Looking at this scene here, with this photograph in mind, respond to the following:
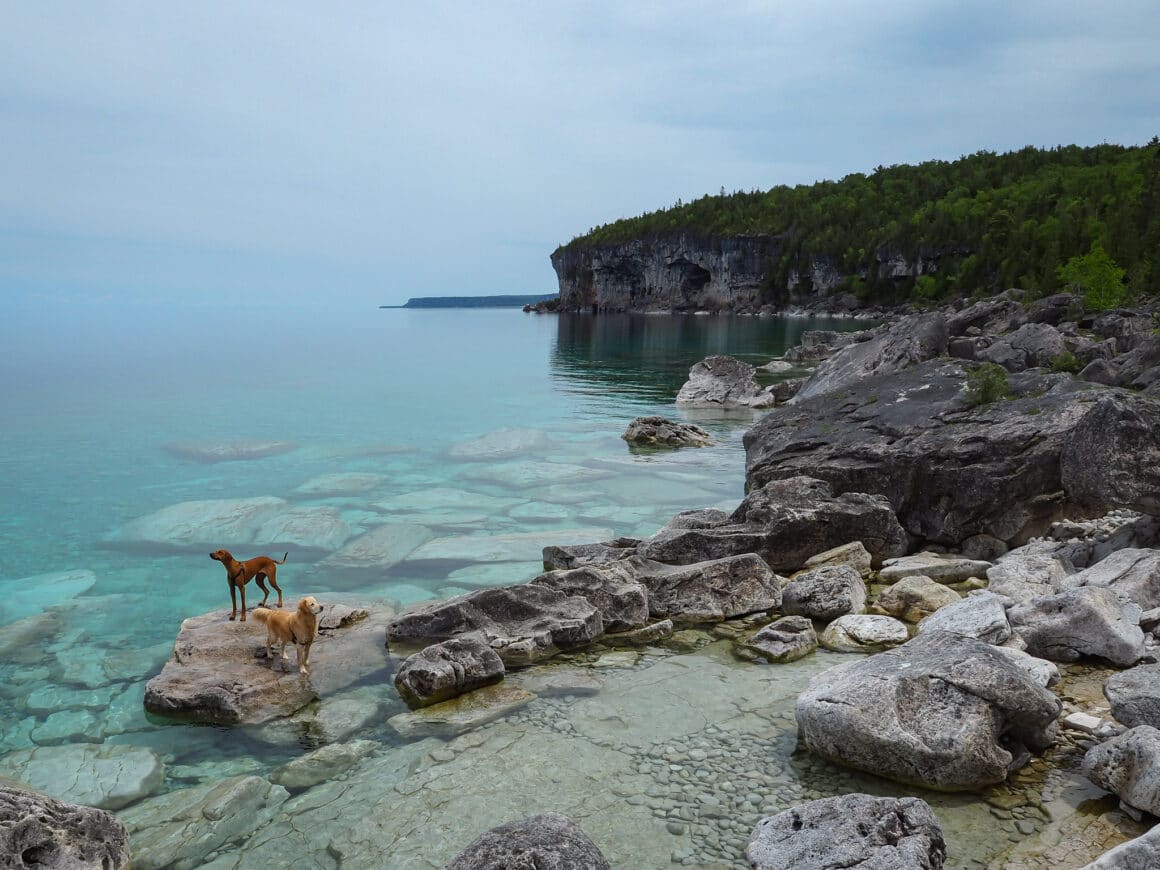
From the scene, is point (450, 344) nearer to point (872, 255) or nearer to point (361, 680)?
point (872, 255)

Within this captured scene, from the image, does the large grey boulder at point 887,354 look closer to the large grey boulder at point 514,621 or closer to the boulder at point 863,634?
the boulder at point 863,634

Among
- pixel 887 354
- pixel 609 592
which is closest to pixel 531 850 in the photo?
pixel 609 592

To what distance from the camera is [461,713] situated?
27.0 ft

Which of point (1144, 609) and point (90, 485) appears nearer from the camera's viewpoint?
point (1144, 609)

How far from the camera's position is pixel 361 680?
29.9ft

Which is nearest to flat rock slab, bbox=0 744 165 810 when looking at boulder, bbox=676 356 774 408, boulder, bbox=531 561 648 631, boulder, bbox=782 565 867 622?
boulder, bbox=531 561 648 631

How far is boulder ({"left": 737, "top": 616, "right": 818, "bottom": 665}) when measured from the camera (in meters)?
9.23

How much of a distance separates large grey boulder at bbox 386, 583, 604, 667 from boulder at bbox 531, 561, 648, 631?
157 millimetres

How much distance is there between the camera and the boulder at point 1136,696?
6.30 metres

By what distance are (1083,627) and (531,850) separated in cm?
635

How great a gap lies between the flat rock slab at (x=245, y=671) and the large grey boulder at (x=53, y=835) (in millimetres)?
2245

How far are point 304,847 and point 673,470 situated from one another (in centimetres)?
1670

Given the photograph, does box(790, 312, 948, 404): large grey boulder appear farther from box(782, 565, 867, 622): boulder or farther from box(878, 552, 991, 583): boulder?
box(782, 565, 867, 622): boulder

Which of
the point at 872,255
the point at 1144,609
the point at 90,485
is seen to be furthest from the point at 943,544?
the point at 872,255
